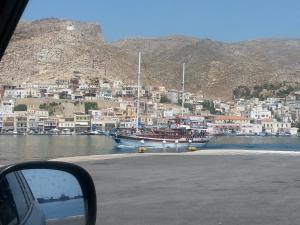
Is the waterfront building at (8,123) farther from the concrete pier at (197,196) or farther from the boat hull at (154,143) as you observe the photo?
the concrete pier at (197,196)

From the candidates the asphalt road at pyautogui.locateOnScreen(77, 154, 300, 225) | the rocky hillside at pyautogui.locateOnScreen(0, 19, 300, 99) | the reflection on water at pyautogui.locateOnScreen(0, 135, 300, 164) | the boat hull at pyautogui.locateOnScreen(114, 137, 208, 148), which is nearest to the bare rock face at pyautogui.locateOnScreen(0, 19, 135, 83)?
the rocky hillside at pyautogui.locateOnScreen(0, 19, 300, 99)

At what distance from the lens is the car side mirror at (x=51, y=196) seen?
183 centimetres

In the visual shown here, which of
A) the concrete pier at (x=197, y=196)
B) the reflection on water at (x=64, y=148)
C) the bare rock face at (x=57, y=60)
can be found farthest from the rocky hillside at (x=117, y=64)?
the concrete pier at (x=197, y=196)

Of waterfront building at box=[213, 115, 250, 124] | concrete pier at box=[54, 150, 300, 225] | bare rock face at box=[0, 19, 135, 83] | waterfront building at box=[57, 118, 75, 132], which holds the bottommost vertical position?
concrete pier at box=[54, 150, 300, 225]

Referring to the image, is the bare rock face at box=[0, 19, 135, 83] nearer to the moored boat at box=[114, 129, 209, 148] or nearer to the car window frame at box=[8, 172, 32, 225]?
the moored boat at box=[114, 129, 209, 148]

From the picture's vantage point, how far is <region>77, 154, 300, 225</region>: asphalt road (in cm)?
709

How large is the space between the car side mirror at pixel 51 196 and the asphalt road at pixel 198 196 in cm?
475

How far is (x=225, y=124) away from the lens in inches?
4751

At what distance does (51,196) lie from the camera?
192 centimetres

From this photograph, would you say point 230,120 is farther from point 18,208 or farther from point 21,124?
point 18,208

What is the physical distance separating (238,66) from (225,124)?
55.4 m

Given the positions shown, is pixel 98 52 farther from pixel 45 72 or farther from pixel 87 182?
pixel 87 182

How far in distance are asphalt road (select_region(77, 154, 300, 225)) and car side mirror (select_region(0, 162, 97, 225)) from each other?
15.6 ft

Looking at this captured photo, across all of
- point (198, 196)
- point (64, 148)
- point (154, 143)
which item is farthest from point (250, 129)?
point (198, 196)
